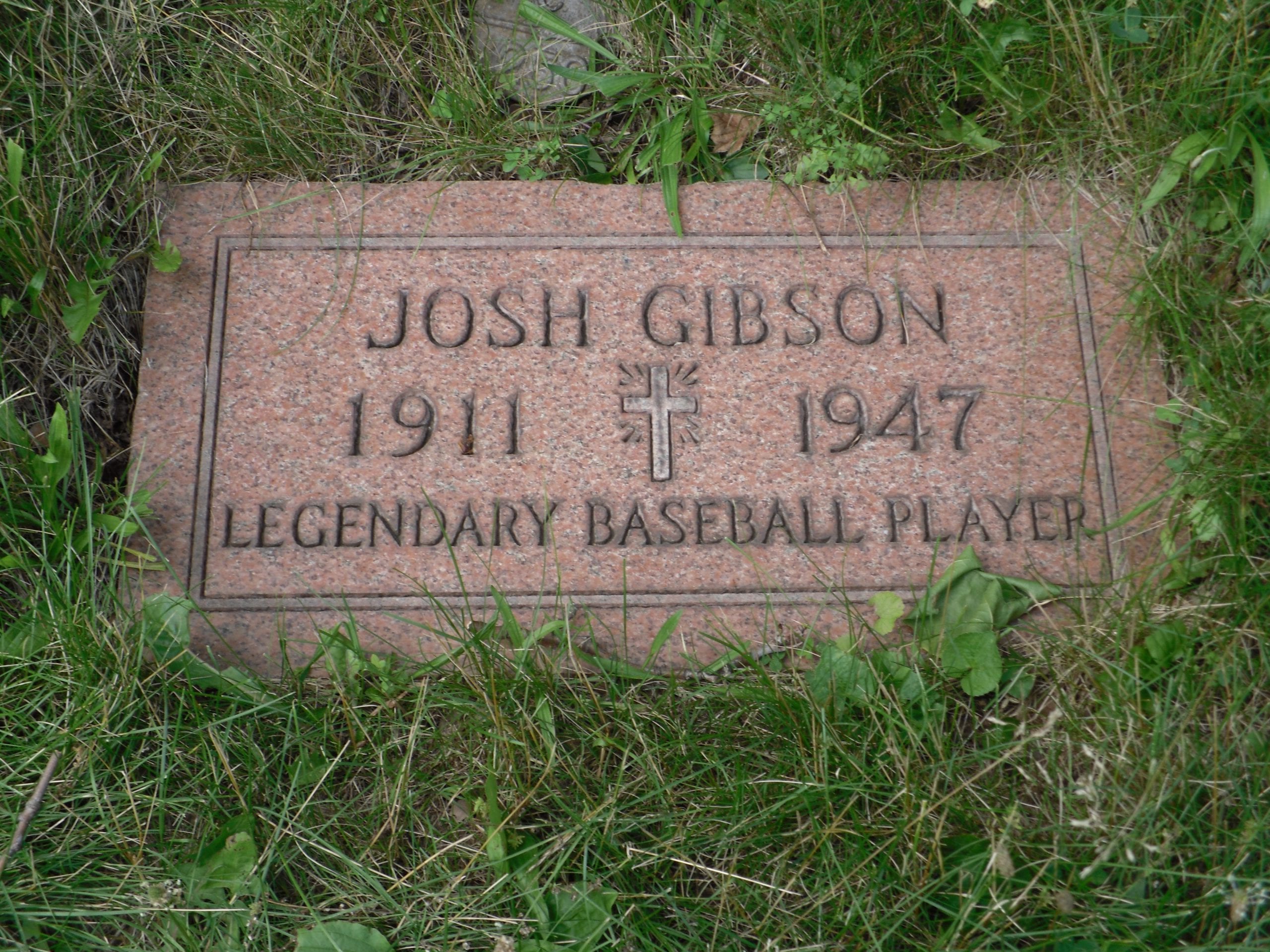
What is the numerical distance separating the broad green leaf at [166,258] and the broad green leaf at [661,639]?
1.40m

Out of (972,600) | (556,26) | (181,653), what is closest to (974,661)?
(972,600)

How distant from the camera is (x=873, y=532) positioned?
222 centimetres

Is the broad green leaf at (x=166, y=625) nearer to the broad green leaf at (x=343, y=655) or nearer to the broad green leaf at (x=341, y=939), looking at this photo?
the broad green leaf at (x=343, y=655)

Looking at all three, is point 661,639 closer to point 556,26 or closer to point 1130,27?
point 556,26

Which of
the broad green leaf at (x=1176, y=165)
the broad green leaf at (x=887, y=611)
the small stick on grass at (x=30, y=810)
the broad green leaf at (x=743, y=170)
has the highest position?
the broad green leaf at (x=743, y=170)

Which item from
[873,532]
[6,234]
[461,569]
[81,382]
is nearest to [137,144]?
[6,234]

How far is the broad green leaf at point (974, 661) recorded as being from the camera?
2.06m

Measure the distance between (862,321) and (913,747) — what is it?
97 centimetres

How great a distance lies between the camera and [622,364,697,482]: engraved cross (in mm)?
2266

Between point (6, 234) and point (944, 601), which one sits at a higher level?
point (6, 234)

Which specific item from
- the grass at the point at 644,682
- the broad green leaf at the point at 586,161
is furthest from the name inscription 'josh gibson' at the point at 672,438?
the broad green leaf at the point at 586,161

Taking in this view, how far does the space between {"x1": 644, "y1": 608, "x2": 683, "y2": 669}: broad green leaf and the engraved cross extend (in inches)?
12.8

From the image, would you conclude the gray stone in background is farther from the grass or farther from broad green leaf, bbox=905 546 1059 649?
broad green leaf, bbox=905 546 1059 649

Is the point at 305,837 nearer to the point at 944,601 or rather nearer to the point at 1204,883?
the point at 944,601
